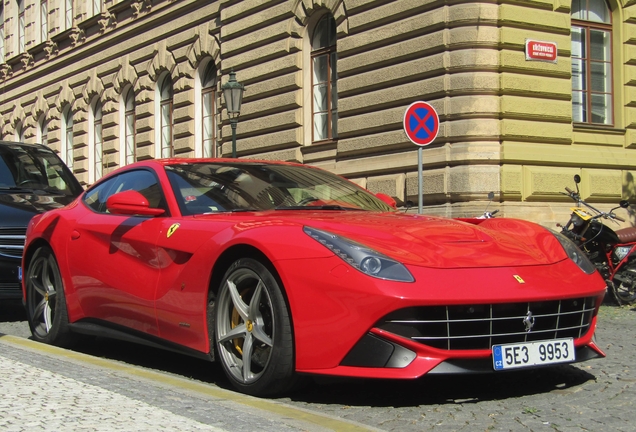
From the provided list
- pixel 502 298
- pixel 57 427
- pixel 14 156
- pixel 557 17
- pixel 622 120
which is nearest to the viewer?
pixel 57 427

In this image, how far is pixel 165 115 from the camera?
82.4 ft

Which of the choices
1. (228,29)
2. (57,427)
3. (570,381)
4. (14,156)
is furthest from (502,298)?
(228,29)

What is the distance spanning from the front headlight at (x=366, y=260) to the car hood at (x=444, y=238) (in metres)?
0.06

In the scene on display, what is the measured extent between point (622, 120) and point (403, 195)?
3993mm

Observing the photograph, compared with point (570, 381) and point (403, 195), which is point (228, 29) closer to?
point (403, 195)

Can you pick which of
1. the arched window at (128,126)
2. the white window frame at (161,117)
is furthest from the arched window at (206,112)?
the arched window at (128,126)

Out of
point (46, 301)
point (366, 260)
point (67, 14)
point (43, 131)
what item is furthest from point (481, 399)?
point (43, 131)

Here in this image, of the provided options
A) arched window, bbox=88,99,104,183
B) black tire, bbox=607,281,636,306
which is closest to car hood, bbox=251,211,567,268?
black tire, bbox=607,281,636,306

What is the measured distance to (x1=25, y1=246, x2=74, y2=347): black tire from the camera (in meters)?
7.00

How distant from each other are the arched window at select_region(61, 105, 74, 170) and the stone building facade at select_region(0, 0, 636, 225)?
8.03m

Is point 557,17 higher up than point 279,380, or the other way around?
point 557,17

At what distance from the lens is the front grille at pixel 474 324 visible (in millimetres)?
4500

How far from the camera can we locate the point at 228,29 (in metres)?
21.2

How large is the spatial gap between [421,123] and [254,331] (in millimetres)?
7335
